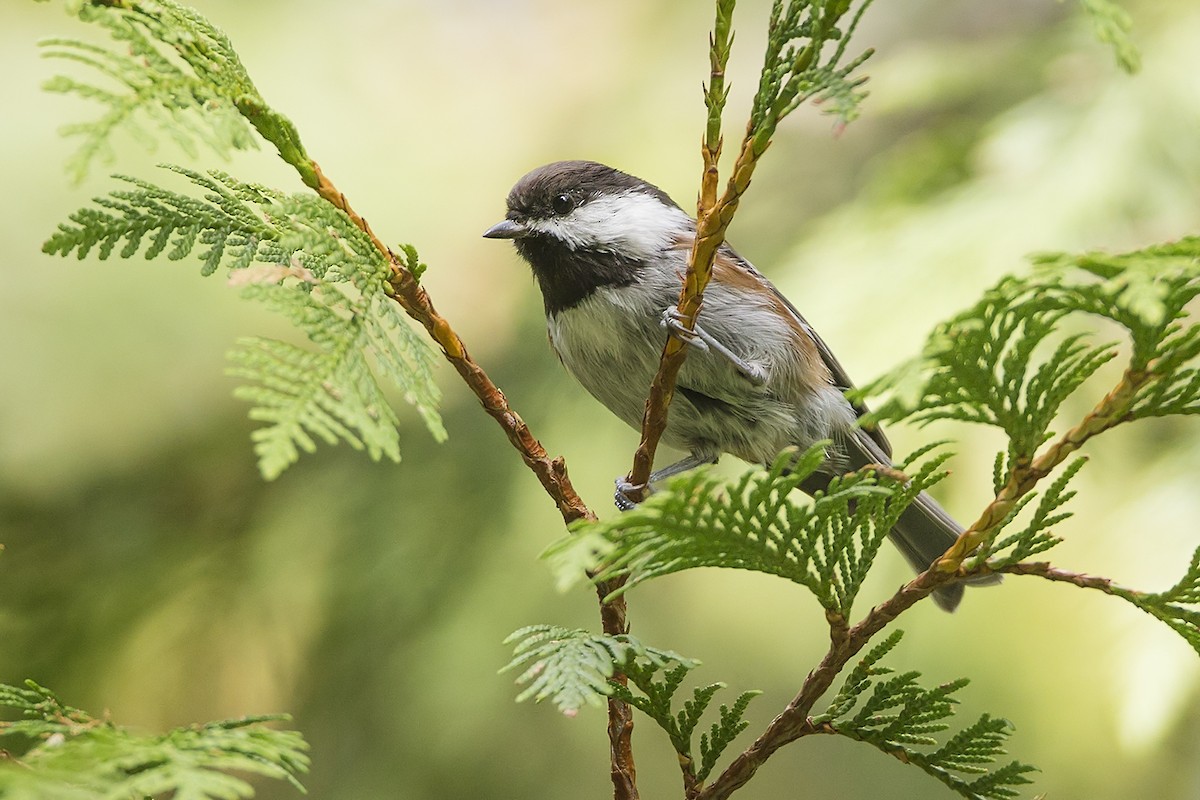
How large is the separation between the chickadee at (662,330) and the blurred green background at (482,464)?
0.10m

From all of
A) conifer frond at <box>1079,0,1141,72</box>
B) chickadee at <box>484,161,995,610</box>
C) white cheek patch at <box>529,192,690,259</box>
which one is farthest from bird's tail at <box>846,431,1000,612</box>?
conifer frond at <box>1079,0,1141,72</box>

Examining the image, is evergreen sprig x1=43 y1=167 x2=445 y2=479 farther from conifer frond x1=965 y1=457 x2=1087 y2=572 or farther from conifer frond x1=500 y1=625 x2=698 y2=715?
conifer frond x1=965 y1=457 x2=1087 y2=572

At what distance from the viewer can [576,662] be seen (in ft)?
2.48

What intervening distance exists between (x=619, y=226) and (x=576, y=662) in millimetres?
944

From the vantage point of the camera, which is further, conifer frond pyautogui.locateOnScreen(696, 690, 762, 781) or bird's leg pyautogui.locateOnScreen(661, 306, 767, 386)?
bird's leg pyautogui.locateOnScreen(661, 306, 767, 386)

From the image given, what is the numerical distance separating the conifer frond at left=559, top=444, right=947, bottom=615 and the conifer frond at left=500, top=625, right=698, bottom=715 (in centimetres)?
7

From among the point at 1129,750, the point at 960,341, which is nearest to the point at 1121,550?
the point at 1129,750

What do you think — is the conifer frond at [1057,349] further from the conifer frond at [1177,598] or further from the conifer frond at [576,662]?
the conifer frond at [576,662]

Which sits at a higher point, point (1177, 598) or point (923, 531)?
point (923, 531)

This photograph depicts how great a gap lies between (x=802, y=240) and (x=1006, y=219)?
53 centimetres

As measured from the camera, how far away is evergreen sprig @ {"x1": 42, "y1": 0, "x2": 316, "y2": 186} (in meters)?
0.58

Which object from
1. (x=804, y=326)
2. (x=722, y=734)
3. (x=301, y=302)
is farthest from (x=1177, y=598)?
(x=804, y=326)

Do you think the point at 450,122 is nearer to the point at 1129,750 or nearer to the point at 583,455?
the point at 583,455

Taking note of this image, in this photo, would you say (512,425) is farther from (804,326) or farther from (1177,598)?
(804,326)
